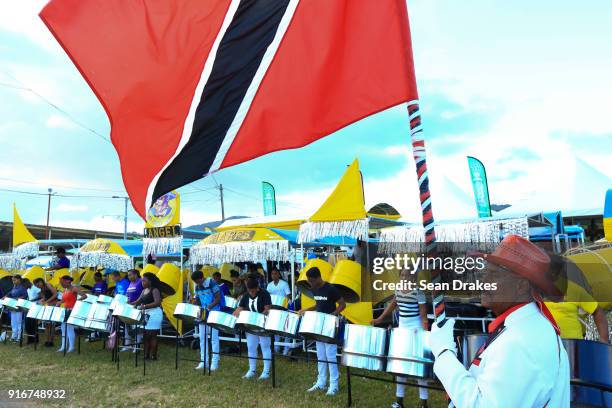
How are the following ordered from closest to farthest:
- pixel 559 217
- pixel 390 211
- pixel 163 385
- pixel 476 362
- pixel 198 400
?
pixel 476 362
pixel 198 400
pixel 163 385
pixel 559 217
pixel 390 211

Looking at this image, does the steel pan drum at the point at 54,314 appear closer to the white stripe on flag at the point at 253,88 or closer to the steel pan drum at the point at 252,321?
the steel pan drum at the point at 252,321

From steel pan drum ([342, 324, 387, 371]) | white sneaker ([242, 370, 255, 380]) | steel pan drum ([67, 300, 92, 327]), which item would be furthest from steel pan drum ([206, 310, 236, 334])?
steel pan drum ([67, 300, 92, 327])

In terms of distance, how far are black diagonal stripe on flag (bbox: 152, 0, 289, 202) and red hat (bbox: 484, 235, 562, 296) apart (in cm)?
176

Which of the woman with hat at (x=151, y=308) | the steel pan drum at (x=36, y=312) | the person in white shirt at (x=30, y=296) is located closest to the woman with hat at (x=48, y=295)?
the person in white shirt at (x=30, y=296)

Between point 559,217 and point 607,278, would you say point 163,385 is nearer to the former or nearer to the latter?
point 607,278

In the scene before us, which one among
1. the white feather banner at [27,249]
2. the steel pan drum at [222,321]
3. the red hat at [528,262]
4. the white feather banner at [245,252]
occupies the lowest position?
the steel pan drum at [222,321]

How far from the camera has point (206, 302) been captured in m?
7.05

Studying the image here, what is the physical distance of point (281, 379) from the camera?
574 centimetres

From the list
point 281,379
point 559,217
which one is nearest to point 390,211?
point 559,217

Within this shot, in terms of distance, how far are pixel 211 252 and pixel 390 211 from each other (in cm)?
717

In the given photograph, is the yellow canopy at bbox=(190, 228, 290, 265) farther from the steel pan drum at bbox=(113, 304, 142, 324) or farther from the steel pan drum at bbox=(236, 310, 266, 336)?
the steel pan drum at bbox=(236, 310, 266, 336)

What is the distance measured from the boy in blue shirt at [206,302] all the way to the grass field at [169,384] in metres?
0.18

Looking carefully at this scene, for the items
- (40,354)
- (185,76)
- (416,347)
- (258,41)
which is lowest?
(40,354)

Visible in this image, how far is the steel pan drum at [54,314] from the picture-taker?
727cm
